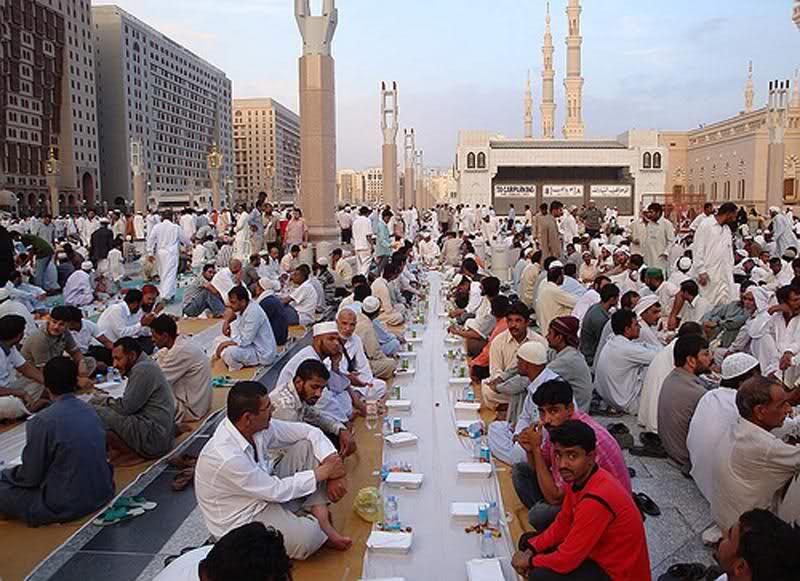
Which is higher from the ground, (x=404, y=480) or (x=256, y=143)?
(x=256, y=143)

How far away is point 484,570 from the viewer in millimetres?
3131

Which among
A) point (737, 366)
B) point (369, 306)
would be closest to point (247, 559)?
point (737, 366)

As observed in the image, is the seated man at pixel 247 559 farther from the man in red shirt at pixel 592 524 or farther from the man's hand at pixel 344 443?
the man's hand at pixel 344 443

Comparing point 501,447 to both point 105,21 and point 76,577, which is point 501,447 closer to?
point 76,577

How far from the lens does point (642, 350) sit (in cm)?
521

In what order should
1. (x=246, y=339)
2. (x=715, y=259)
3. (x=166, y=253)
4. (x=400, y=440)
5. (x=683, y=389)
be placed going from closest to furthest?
1. (x=683, y=389)
2. (x=400, y=440)
3. (x=246, y=339)
4. (x=715, y=259)
5. (x=166, y=253)

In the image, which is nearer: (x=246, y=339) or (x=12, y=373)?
(x=12, y=373)

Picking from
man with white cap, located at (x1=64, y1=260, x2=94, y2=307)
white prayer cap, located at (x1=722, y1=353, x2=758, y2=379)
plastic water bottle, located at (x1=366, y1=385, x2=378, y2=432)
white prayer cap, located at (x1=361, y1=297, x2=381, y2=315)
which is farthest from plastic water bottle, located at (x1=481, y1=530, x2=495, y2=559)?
man with white cap, located at (x1=64, y1=260, x2=94, y2=307)

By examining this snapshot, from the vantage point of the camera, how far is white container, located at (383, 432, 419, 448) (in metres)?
4.71

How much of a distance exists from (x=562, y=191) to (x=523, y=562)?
36.7 m

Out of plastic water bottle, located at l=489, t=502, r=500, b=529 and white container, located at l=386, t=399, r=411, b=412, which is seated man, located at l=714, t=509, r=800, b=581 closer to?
plastic water bottle, located at l=489, t=502, r=500, b=529

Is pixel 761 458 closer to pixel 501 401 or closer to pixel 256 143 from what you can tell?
pixel 501 401

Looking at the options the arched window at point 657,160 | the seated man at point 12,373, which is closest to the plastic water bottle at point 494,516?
the seated man at point 12,373

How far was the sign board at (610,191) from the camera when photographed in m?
37.8
